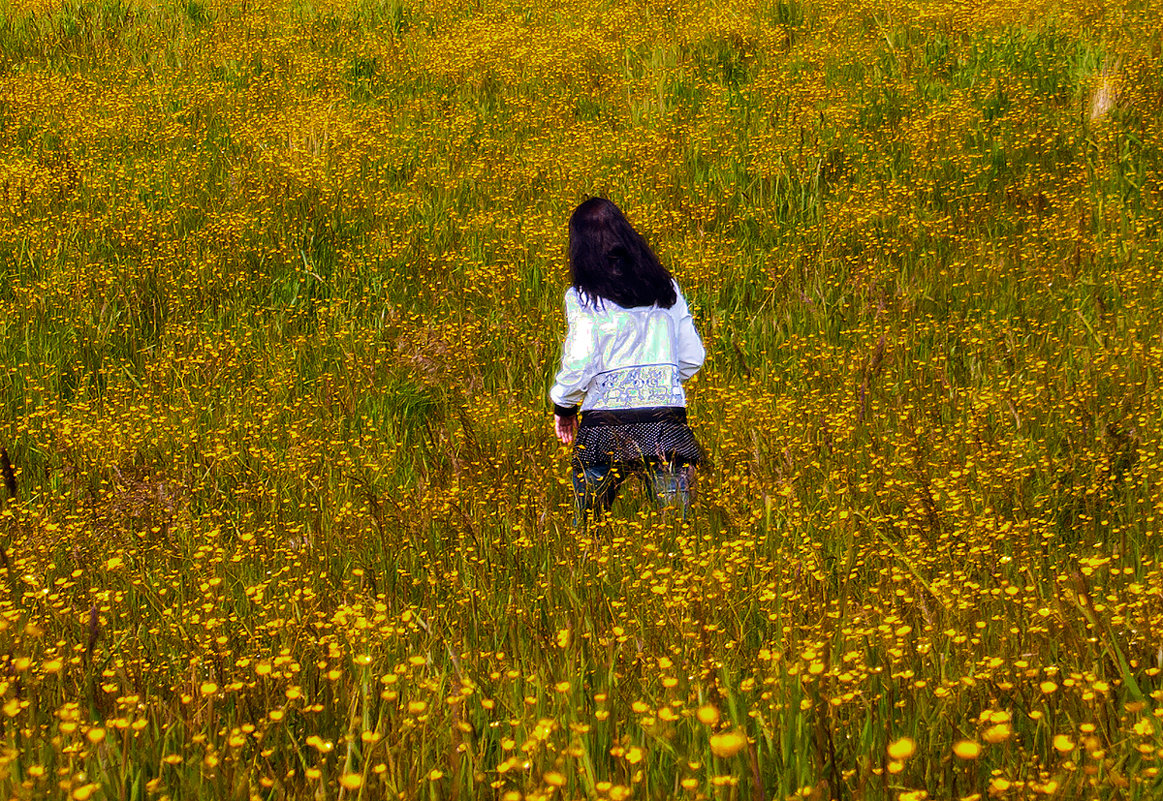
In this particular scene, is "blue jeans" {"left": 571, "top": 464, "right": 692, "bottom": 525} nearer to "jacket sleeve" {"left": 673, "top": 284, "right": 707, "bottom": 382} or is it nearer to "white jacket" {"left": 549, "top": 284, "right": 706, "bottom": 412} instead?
"white jacket" {"left": 549, "top": 284, "right": 706, "bottom": 412}

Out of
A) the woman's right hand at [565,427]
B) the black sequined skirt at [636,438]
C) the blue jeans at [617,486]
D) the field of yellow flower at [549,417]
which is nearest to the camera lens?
the field of yellow flower at [549,417]

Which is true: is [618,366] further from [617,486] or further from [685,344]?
[617,486]

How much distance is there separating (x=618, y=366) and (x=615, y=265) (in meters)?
0.35

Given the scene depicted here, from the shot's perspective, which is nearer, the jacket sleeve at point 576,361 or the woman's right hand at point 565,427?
the jacket sleeve at point 576,361

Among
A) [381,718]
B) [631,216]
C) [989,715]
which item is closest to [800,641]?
[989,715]

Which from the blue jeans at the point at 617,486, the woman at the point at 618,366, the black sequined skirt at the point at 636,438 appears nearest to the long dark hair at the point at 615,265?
the woman at the point at 618,366

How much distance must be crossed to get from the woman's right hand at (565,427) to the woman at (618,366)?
0.05 m

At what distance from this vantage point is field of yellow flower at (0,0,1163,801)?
190cm

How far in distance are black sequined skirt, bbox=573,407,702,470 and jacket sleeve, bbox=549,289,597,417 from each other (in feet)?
0.34

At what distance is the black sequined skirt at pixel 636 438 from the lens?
356 centimetres

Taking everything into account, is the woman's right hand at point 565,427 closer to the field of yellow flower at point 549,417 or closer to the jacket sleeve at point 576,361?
the jacket sleeve at point 576,361

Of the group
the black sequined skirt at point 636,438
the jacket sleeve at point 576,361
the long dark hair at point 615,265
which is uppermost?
the long dark hair at point 615,265

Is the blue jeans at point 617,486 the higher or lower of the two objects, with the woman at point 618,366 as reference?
lower

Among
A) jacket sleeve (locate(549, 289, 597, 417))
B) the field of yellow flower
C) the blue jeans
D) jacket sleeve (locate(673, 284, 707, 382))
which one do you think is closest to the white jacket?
jacket sleeve (locate(549, 289, 597, 417))
